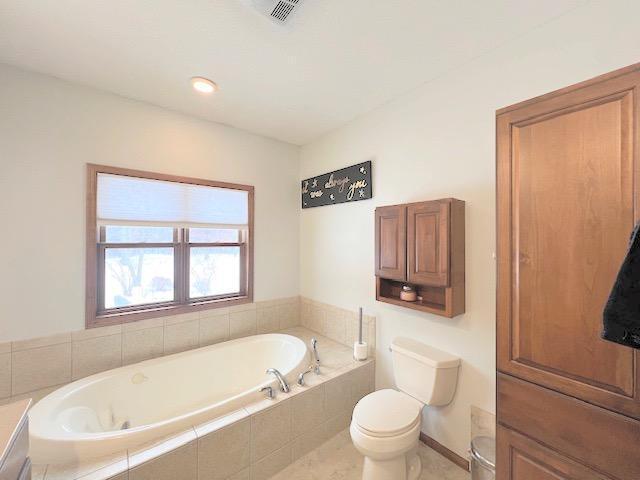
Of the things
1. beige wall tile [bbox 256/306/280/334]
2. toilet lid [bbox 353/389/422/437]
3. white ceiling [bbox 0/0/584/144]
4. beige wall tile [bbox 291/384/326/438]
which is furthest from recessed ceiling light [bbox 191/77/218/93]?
toilet lid [bbox 353/389/422/437]

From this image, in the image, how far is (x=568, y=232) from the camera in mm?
896

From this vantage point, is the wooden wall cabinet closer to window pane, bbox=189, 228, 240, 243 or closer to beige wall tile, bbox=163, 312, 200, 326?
window pane, bbox=189, 228, 240, 243

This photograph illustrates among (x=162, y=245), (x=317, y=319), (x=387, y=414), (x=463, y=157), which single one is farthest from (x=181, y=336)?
(x=463, y=157)

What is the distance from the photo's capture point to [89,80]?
1903 millimetres

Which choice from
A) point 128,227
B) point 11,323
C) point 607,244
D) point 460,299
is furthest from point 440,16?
point 11,323

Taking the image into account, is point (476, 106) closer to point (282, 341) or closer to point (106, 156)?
point (282, 341)

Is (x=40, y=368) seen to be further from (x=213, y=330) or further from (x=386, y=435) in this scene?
(x=386, y=435)

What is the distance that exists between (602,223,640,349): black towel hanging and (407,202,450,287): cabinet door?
903 millimetres

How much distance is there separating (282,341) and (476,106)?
7.81 ft

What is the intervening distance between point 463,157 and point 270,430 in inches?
82.4

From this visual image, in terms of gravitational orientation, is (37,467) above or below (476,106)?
below

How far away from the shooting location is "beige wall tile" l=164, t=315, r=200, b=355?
230 centimetres

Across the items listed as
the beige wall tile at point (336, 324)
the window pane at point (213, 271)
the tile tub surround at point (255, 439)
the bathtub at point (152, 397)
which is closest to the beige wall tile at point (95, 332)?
the bathtub at point (152, 397)

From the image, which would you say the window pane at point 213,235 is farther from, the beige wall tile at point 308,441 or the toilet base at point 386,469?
the toilet base at point 386,469
